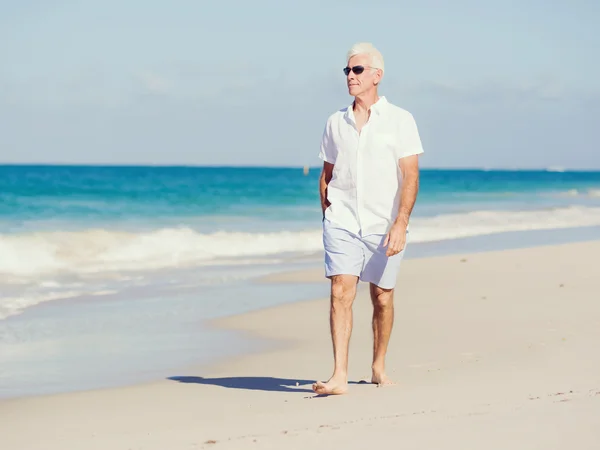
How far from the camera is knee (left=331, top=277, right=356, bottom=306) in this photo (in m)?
5.17

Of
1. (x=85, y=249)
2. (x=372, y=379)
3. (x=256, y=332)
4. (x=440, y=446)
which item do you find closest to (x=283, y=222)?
(x=85, y=249)

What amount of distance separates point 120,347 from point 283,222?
72.5ft

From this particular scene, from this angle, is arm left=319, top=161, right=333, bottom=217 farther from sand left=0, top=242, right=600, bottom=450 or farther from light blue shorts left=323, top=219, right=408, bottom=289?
sand left=0, top=242, right=600, bottom=450

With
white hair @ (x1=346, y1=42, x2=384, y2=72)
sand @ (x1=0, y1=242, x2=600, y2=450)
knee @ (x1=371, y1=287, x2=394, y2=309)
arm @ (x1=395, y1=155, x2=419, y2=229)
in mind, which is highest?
white hair @ (x1=346, y1=42, x2=384, y2=72)

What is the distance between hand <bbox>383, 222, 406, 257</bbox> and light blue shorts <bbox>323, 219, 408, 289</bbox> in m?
0.09

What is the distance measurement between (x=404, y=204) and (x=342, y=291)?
58 centimetres

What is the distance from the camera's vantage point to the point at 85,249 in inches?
762

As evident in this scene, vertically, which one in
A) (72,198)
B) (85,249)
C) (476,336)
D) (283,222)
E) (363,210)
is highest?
(72,198)

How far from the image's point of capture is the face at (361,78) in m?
5.10

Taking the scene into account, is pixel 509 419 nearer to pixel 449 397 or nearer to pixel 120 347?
pixel 449 397

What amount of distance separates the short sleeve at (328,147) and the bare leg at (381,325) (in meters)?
0.76

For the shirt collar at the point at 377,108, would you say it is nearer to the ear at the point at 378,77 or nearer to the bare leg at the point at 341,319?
the ear at the point at 378,77

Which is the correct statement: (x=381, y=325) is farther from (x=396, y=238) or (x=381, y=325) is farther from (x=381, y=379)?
(x=396, y=238)

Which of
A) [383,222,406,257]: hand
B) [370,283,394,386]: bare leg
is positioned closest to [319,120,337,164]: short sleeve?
[383,222,406,257]: hand
